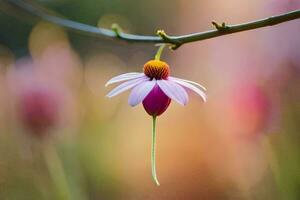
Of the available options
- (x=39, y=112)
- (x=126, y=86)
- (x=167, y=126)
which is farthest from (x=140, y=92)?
(x=167, y=126)

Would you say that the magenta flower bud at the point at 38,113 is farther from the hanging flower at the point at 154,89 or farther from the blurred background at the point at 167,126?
the hanging flower at the point at 154,89

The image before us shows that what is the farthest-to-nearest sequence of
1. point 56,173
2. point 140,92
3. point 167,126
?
point 167,126
point 56,173
point 140,92

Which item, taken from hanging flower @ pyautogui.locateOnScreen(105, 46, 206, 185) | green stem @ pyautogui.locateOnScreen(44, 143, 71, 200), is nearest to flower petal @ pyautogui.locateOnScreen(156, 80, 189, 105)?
hanging flower @ pyautogui.locateOnScreen(105, 46, 206, 185)

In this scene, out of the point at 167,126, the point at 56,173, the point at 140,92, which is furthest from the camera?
the point at 167,126

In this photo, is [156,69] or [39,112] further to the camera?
[39,112]

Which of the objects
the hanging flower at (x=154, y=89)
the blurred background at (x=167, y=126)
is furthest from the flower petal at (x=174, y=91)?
the blurred background at (x=167, y=126)

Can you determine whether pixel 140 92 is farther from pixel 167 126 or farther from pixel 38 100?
pixel 167 126

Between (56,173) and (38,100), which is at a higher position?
(38,100)

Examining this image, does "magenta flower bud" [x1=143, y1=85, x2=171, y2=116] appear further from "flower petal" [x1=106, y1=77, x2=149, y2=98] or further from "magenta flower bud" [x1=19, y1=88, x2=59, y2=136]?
"magenta flower bud" [x1=19, y1=88, x2=59, y2=136]

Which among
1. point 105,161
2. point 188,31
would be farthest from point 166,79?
point 188,31
